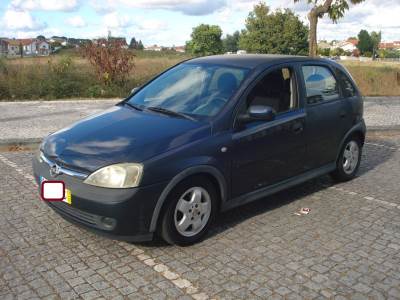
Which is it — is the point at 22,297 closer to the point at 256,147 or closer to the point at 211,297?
the point at 211,297

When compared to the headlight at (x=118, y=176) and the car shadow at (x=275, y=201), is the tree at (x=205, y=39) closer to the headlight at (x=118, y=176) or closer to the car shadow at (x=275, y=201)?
the car shadow at (x=275, y=201)

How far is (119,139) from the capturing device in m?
4.02

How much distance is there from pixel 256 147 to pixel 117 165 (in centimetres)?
151

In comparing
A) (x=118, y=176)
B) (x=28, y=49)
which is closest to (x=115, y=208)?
(x=118, y=176)

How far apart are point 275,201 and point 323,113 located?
1204 millimetres

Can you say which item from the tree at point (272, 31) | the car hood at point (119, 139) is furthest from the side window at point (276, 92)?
the tree at point (272, 31)

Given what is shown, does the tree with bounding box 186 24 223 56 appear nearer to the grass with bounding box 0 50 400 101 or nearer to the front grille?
the grass with bounding box 0 50 400 101

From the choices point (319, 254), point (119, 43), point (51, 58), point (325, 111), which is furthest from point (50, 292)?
point (51, 58)

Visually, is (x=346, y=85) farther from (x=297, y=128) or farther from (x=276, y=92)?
(x=276, y=92)

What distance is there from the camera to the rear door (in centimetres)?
529

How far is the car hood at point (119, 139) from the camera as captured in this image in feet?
12.4

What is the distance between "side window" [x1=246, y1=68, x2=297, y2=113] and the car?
0.04 feet

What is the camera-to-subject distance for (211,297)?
3328 millimetres

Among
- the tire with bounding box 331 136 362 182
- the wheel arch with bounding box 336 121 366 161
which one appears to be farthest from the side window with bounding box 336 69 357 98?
the tire with bounding box 331 136 362 182
